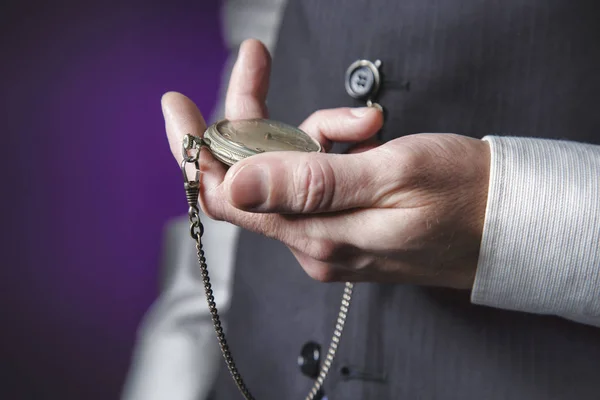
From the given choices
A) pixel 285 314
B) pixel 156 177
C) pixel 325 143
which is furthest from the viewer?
pixel 156 177

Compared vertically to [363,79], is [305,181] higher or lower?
lower

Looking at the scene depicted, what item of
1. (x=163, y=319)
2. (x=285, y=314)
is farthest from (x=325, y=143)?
(x=163, y=319)

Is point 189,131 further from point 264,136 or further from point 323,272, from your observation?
point 323,272

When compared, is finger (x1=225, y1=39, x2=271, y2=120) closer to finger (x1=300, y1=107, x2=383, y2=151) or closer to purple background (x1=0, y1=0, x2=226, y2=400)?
finger (x1=300, y1=107, x2=383, y2=151)

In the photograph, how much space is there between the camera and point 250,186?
16.1 inches

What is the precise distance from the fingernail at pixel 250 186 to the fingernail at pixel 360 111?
0.74ft

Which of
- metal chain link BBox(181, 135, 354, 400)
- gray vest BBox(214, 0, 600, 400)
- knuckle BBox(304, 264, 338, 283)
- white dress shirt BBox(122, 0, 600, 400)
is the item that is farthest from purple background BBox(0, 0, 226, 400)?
white dress shirt BBox(122, 0, 600, 400)

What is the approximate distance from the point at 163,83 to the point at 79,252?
44 centimetres

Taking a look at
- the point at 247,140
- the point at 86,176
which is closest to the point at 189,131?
the point at 247,140

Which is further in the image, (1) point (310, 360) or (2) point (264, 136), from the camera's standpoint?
(1) point (310, 360)

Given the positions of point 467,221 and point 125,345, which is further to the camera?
point 125,345

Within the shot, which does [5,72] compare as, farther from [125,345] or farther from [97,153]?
[125,345]

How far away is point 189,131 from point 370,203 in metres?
Result: 0.19

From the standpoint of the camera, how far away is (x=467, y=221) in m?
0.46
